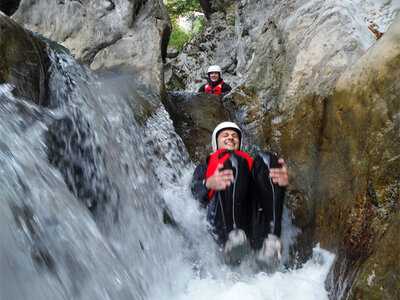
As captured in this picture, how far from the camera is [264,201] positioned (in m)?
3.06

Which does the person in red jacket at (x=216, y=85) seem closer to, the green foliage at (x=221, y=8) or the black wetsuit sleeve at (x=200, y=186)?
the black wetsuit sleeve at (x=200, y=186)

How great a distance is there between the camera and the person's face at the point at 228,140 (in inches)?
163

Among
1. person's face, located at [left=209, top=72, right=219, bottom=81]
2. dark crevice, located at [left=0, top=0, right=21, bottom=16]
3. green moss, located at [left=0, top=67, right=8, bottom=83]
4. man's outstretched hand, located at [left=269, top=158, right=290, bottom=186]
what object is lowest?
man's outstretched hand, located at [left=269, top=158, right=290, bottom=186]

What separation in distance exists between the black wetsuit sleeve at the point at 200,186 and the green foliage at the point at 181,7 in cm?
1404

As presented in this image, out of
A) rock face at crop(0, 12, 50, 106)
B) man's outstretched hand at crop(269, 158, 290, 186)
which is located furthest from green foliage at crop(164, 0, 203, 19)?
man's outstretched hand at crop(269, 158, 290, 186)

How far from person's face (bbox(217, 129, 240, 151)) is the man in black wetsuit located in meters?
0.79

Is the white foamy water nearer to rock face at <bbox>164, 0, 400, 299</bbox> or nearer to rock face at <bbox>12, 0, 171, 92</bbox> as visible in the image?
rock face at <bbox>164, 0, 400, 299</bbox>

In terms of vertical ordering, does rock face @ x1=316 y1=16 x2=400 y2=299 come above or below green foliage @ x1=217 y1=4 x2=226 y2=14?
below

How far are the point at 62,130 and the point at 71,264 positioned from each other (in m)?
1.76

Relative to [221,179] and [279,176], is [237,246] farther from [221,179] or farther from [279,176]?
[279,176]

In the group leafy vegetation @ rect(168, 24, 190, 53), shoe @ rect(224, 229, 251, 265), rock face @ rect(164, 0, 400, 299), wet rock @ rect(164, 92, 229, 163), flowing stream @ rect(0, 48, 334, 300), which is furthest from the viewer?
leafy vegetation @ rect(168, 24, 190, 53)

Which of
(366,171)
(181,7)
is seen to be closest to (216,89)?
(366,171)

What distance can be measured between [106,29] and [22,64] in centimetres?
356

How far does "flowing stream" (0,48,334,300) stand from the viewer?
5.49ft
